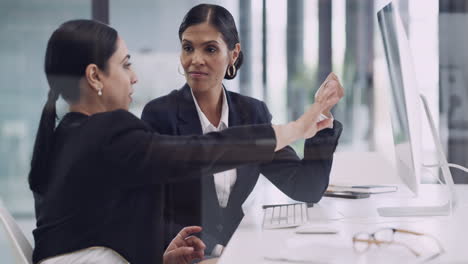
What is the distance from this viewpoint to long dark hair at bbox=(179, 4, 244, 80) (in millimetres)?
1406

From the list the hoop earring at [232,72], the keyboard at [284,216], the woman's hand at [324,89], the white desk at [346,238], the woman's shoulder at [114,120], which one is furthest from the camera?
the hoop earring at [232,72]

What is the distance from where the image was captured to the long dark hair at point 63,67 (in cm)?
101

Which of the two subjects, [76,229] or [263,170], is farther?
[263,170]

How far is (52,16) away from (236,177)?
2.63 feet

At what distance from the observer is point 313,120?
4.13 feet

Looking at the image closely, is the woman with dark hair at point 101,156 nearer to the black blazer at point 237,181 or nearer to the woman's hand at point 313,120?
the woman's hand at point 313,120

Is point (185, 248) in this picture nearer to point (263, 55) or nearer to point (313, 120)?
point (313, 120)

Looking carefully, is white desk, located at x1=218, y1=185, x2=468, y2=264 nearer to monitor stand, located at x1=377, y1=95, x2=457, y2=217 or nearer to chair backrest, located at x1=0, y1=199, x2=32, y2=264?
monitor stand, located at x1=377, y1=95, x2=457, y2=217

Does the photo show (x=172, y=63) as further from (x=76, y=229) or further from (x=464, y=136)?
(x=464, y=136)

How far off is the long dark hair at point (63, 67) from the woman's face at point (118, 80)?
0.02 meters

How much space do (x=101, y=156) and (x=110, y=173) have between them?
5 cm

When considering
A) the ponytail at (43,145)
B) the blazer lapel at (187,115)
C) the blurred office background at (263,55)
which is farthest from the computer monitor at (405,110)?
the ponytail at (43,145)

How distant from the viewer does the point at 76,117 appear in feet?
3.26

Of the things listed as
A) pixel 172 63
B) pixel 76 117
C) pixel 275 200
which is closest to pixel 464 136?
pixel 275 200
